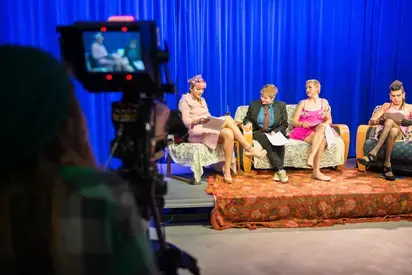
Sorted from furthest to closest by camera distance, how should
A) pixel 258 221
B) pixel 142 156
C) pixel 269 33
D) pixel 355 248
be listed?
pixel 269 33, pixel 258 221, pixel 355 248, pixel 142 156

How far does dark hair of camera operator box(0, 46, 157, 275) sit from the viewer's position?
53cm

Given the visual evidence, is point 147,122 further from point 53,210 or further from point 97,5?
point 97,5

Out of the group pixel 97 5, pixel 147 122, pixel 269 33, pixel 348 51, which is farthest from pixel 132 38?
pixel 348 51

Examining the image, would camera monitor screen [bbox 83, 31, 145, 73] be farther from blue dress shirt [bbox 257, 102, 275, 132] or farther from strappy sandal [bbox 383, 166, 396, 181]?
strappy sandal [bbox 383, 166, 396, 181]

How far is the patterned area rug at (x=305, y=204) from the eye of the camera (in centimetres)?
325

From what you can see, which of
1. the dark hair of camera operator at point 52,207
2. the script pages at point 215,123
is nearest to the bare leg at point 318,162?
the script pages at point 215,123

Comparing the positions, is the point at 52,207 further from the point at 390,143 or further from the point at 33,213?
the point at 390,143

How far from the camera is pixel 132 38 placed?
1.26 m

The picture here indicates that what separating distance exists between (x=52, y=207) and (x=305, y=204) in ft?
9.65

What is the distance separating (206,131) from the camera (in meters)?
3.73

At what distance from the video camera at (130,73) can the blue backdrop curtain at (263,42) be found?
3.22 meters

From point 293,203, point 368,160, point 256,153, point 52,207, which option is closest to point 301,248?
point 293,203

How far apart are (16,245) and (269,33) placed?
460 centimetres

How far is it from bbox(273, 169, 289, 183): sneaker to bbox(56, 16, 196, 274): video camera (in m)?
2.55
